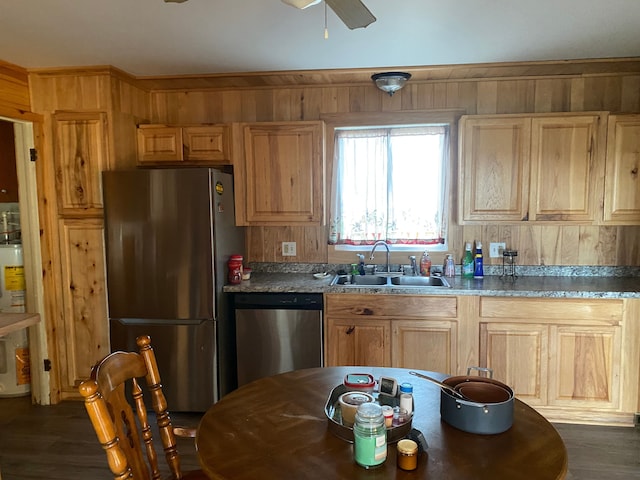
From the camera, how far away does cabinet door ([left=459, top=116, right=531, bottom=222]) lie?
124 inches

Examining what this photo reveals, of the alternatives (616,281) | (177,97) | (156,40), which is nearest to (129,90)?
(177,97)

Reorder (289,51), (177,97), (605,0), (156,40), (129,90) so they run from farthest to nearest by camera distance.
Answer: (177,97), (129,90), (289,51), (156,40), (605,0)

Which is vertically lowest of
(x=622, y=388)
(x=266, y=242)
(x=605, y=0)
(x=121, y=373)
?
(x=622, y=388)

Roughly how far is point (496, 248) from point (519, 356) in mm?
845

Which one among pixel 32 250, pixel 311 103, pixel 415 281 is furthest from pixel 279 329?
pixel 32 250

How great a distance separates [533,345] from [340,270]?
1.44m

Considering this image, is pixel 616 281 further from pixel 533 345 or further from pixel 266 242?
pixel 266 242

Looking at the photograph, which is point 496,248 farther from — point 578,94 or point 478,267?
point 578,94

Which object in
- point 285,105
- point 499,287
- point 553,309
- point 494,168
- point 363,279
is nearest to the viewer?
point 553,309

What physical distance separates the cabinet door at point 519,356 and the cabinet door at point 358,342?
0.63 metres

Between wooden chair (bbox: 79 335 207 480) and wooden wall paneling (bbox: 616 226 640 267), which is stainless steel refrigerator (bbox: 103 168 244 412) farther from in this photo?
wooden wall paneling (bbox: 616 226 640 267)

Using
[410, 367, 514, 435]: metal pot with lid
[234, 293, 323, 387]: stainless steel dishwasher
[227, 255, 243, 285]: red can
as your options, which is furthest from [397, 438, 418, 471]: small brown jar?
[227, 255, 243, 285]: red can

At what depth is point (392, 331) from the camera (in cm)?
309

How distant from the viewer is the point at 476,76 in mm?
3377
